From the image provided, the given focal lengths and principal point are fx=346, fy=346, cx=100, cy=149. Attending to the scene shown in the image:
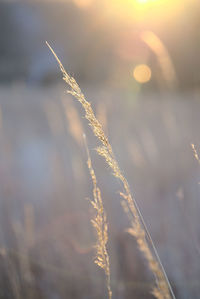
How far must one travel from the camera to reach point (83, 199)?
2.89 m

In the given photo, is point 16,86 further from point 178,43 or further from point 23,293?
point 23,293

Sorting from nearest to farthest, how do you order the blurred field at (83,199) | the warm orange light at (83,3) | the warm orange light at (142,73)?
the blurred field at (83,199) < the warm orange light at (83,3) < the warm orange light at (142,73)

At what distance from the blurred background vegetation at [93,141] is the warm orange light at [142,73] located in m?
0.03

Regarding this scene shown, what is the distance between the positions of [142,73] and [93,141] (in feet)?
8.25

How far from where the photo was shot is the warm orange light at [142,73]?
20.8 ft

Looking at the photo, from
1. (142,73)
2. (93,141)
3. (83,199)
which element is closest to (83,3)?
(142,73)

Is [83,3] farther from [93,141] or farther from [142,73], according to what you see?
[93,141]

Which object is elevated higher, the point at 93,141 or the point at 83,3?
the point at 83,3

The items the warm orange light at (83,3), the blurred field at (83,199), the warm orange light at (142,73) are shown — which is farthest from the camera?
the warm orange light at (142,73)

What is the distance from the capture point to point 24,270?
191 centimetres

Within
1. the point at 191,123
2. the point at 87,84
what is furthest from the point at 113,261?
the point at 87,84

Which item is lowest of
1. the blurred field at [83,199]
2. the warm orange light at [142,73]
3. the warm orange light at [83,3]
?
the blurred field at [83,199]

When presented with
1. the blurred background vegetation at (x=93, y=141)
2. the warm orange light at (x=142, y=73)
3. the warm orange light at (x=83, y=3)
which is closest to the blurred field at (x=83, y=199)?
the blurred background vegetation at (x=93, y=141)

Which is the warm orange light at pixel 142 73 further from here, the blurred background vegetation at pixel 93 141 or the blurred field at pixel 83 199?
the blurred field at pixel 83 199
